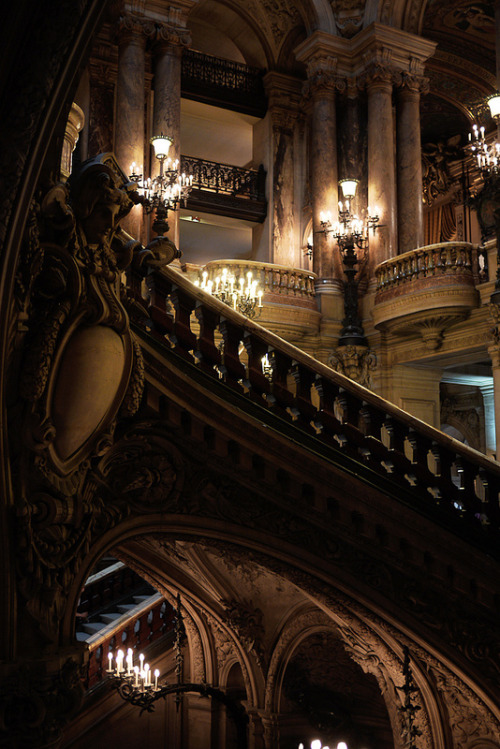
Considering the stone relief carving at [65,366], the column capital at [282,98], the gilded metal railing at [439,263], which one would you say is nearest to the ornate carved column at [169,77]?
the column capital at [282,98]

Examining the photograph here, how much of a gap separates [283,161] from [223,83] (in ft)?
7.22

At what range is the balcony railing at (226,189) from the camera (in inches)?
636

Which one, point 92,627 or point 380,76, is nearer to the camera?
point 92,627

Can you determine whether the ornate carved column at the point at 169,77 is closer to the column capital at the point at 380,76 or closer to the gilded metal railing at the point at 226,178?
the gilded metal railing at the point at 226,178

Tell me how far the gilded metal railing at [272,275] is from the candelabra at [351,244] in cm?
78

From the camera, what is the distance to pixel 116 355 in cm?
396

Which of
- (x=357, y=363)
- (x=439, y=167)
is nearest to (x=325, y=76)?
(x=357, y=363)

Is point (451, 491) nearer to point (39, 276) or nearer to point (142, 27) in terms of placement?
point (39, 276)

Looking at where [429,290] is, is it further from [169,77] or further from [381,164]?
[169,77]

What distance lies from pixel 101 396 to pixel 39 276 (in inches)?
27.4

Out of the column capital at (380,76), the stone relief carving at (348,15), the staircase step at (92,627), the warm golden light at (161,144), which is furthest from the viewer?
the stone relief carving at (348,15)

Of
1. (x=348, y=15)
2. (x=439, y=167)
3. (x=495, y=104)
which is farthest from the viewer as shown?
(x=439, y=167)

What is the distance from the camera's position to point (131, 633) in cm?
971

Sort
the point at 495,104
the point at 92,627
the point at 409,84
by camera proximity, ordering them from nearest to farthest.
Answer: the point at 92,627
the point at 495,104
the point at 409,84
